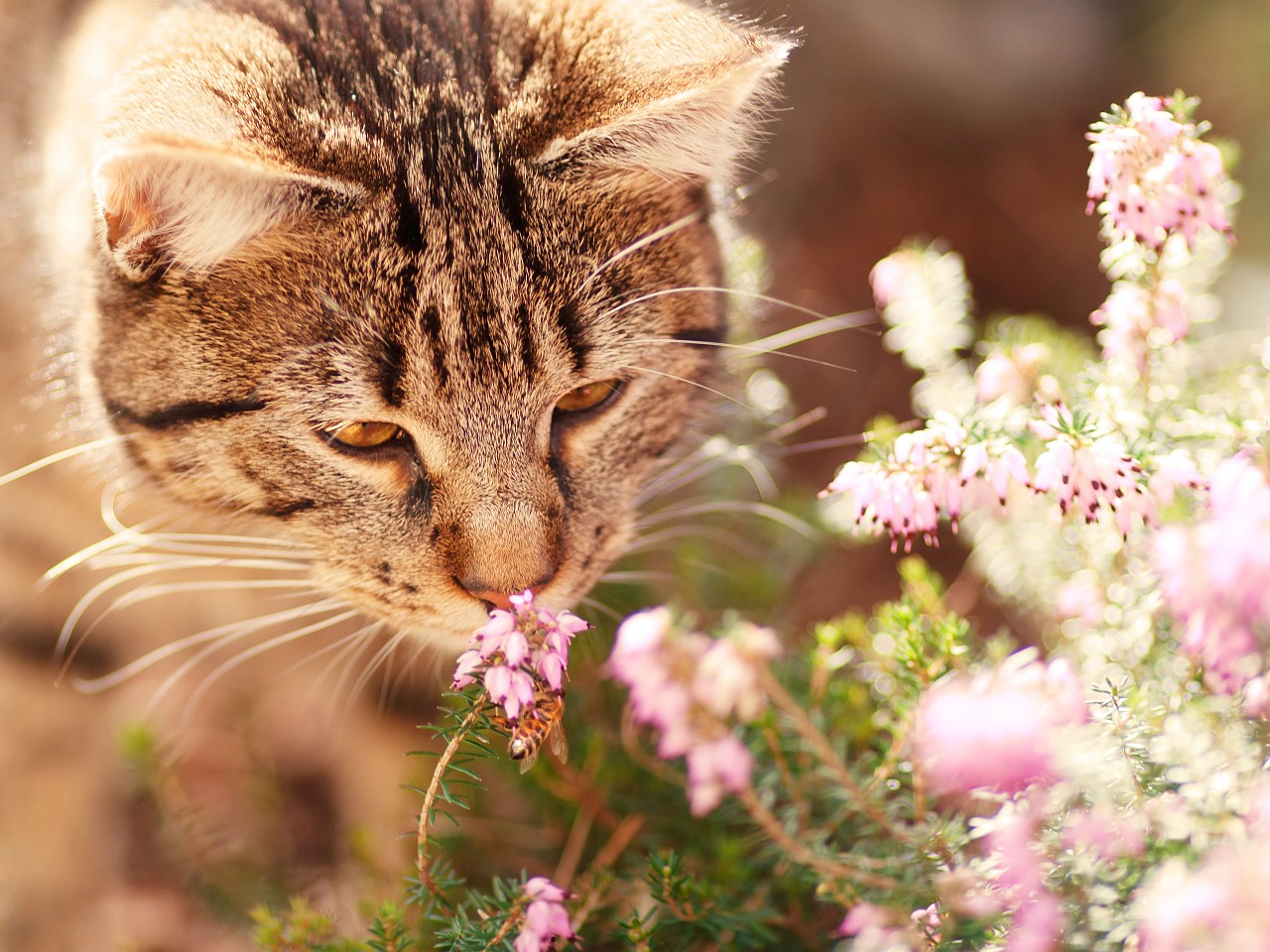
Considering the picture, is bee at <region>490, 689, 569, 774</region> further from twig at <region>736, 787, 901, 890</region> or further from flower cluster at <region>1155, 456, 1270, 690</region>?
flower cluster at <region>1155, 456, 1270, 690</region>

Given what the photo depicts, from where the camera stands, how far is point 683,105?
87cm

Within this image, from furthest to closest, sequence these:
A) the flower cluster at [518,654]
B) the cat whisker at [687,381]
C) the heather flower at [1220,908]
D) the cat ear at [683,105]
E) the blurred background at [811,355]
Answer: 1. the blurred background at [811,355]
2. the cat whisker at [687,381]
3. the cat ear at [683,105]
4. the flower cluster at [518,654]
5. the heather flower at [1220,908]

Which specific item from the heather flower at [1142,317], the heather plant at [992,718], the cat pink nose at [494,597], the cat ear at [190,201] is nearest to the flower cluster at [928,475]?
the heather plant at [992,718]

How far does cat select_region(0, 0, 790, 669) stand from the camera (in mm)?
898

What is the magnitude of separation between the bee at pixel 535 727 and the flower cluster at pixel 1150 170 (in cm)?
60

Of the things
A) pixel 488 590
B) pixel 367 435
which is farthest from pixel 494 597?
pixel 367 435

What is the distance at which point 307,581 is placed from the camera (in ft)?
3.47

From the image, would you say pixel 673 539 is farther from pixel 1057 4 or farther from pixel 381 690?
pixel 1057 4

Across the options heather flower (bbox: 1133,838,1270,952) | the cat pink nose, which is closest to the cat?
the cat pink nose

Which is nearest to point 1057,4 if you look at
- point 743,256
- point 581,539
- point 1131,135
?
point 743,256

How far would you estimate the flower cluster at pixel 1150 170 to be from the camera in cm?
78

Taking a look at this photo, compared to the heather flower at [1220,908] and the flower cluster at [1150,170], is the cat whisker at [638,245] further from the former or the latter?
the heather flower at [1220,908]

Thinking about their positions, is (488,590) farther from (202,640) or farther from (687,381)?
(202,640)

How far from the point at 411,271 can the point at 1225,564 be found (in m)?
0.69
